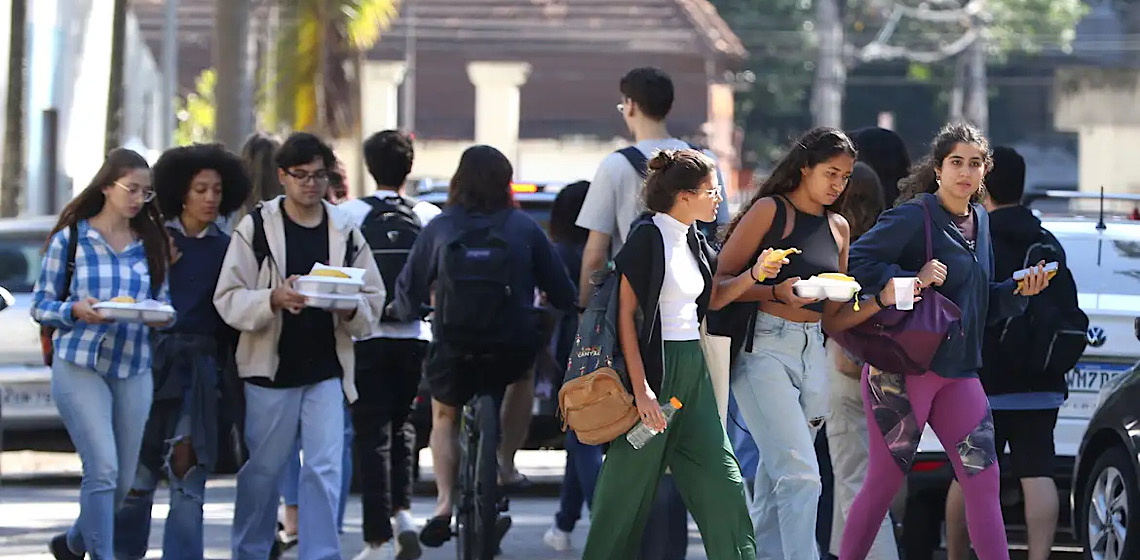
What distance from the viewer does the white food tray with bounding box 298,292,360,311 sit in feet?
27.0

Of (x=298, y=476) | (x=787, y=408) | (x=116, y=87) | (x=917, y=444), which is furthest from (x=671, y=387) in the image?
(x=116, y=87)

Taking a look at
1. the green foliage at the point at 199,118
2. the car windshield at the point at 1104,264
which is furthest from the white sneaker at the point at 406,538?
the green foliage at the point at 199,118

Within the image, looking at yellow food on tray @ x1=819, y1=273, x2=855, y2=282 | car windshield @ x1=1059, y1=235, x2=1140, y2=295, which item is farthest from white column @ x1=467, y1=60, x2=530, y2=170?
yellow food on tray @ x1=819, y1=273, x2=855, y2=282

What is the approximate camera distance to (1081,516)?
350 inches

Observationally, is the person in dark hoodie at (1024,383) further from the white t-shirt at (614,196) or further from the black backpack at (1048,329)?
the white t-shirt at (614,196)

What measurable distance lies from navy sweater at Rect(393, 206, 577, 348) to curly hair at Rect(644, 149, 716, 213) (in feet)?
5.50

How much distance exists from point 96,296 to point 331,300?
0.97m

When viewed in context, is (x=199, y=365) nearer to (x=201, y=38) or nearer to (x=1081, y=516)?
(x=1081, y=516)

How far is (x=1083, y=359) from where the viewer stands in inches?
374

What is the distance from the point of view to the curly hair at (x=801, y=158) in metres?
7.61

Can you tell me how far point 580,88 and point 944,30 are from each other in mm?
16931

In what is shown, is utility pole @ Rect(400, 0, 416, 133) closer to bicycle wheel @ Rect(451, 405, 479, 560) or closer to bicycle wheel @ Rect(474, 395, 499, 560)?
bicycle wheel @ Rect(451, 405, 479, 560)

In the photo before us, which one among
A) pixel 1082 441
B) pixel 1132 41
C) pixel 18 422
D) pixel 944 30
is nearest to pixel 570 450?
pixel 1082 441

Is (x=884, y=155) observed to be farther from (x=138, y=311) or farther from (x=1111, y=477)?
(x=138, y=311)
